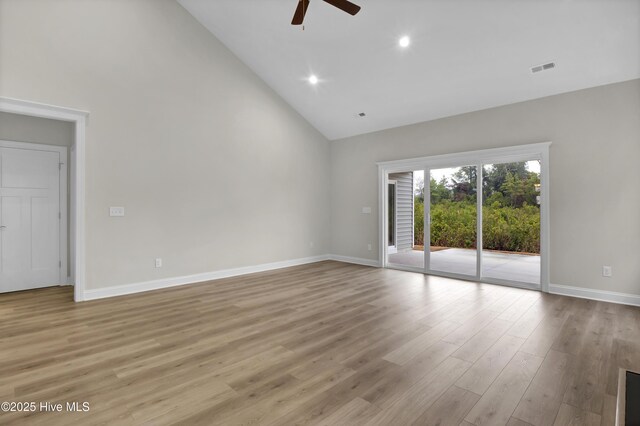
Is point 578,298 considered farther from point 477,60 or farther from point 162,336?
point 162,336

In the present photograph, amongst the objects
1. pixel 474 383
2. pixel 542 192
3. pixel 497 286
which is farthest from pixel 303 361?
pixel 542 192

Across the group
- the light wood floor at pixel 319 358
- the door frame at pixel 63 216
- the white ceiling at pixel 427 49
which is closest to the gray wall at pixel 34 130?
the door frame at pixel 63 216

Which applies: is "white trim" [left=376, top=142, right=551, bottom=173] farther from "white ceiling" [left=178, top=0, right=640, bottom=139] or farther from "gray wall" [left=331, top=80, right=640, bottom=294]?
"white ceiling" [left=178, top=0, right=640, bottom=139]

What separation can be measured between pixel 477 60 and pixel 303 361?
4.64 metres

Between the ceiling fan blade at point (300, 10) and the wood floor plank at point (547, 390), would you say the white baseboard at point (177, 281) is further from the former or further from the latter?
the wood floor plank at point (547, 390)

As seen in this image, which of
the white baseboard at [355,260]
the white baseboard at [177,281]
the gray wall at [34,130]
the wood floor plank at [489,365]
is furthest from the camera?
the white baseboard at [355,260]

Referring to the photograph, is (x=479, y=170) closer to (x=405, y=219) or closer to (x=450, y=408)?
(x=405, y=219)

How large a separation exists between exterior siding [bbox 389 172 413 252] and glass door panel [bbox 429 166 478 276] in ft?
1.75

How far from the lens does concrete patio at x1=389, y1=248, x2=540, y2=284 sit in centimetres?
516

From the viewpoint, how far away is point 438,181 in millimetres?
6070

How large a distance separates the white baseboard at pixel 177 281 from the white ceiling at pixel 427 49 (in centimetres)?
362

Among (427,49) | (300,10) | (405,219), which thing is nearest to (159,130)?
(300,10)

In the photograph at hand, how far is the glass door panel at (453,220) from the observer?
223 inches

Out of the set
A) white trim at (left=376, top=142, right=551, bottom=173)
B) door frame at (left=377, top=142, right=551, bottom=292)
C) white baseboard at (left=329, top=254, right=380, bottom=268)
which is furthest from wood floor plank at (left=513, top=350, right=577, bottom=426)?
white baseboard at (left=329, top=254, right=380, bottom=268)
